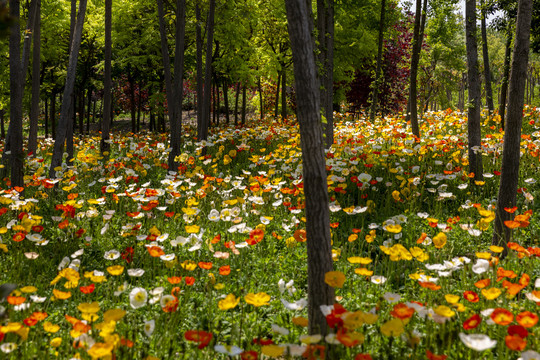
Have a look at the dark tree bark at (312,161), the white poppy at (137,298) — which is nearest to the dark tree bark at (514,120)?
the dark tree bark at (312,161)

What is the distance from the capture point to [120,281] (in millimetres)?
3828

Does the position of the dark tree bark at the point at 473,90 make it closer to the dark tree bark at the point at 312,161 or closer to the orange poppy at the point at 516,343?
the dark tree bark at the point at 312,161

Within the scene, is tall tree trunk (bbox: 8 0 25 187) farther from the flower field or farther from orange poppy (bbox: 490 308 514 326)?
orange poppy (bbox: 490 308 514 326)

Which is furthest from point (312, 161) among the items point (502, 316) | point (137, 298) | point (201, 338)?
point (137, 298)

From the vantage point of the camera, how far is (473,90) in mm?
6016

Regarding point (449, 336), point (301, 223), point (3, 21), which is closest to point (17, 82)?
point (301, 223)

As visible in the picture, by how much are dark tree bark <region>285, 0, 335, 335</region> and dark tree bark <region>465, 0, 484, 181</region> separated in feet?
14.0

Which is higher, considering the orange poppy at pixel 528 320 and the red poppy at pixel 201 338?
the orange poppy at pixel 528 320

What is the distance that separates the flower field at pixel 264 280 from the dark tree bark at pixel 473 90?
0.60ft

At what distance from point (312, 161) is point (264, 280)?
6.09 ft

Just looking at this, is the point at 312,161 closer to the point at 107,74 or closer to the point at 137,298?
the point at 137,298

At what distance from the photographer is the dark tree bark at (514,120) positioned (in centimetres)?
388

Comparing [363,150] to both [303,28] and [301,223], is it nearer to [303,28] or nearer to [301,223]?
[301,223]

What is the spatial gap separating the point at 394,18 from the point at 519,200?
7.98 meters
